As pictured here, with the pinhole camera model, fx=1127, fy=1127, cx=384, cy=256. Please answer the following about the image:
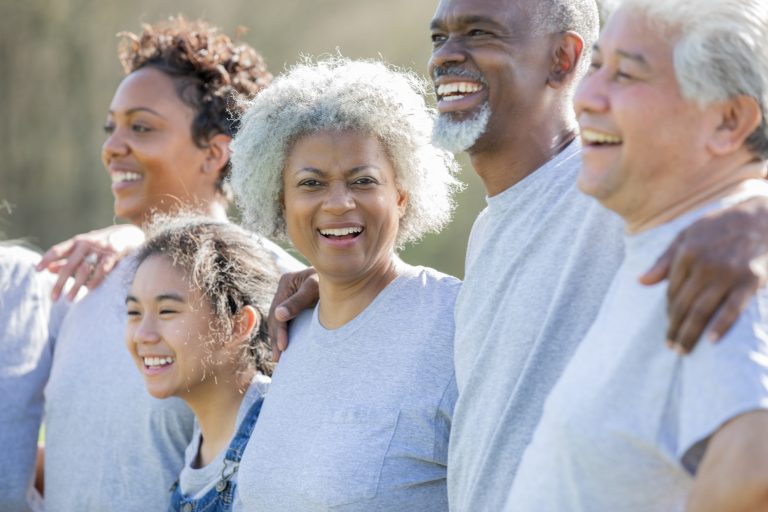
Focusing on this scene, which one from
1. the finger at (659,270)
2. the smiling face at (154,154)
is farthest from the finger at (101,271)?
the finger at (659,270)

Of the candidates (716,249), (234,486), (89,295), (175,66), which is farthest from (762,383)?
(175,66)

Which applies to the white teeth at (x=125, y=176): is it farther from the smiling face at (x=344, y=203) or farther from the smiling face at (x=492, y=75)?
the smiling face at (x=492, y=75)

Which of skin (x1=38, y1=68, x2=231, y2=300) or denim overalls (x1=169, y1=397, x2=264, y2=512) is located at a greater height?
skin (x1=38, y1=68, x2=231, y2=300)

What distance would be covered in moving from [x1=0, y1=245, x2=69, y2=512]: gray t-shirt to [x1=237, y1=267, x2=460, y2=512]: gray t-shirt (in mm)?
1140

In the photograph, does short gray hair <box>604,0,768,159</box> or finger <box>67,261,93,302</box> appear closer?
short gray hair <box>604,0,768,159</box>

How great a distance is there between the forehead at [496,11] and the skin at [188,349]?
1.18 m

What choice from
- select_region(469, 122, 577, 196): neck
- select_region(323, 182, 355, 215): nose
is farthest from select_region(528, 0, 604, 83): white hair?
select_region(323, 182, 355, 215): nose

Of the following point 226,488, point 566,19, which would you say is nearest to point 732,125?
point 566,19

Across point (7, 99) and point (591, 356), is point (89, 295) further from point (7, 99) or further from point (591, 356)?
point (7, 99)

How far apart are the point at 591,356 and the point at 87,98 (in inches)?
414

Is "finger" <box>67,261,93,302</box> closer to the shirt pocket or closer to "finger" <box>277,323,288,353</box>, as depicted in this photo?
"finger" <box>277,323,288,353</box>

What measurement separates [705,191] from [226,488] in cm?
177

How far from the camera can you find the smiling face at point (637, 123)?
1.78 meters

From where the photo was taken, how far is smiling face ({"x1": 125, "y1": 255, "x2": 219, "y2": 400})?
324cm
